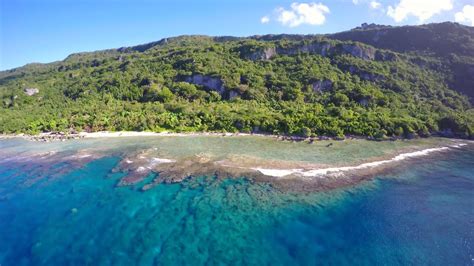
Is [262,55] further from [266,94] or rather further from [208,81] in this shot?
[266,94]

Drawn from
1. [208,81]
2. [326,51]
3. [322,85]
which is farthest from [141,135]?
[326,51]

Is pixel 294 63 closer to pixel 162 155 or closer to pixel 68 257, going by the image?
pixel 162 155

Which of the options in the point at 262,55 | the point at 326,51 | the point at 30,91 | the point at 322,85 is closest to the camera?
the point at 322,85

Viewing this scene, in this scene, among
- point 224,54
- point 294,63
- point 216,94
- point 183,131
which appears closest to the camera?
point 183,131

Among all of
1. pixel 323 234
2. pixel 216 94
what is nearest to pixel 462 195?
pixel 323 234

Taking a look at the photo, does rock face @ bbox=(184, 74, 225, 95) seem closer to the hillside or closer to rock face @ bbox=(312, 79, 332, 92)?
rock face @ bbox=(312, 79, 332, 92)
